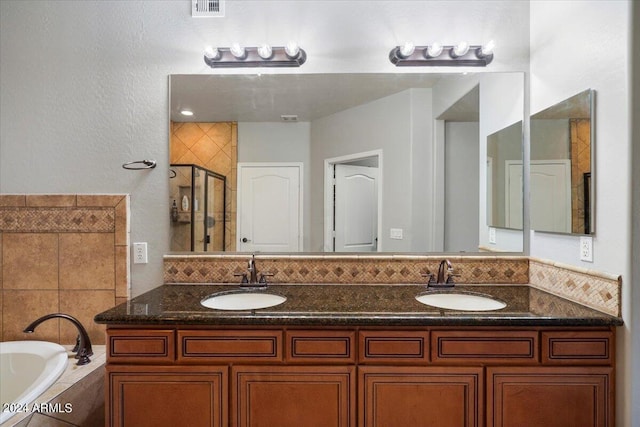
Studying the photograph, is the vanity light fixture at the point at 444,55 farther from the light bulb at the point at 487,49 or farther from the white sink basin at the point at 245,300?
the white sink basin at the point at 245,300

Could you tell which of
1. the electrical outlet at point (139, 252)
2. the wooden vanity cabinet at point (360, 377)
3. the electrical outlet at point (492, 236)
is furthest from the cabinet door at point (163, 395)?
the electrical outlet at point (492, 236)

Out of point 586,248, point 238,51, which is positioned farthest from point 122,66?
point 586,248

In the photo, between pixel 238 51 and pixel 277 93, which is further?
pixel 277 93

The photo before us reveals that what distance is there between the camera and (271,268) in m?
1.92

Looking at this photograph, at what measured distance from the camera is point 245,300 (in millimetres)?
→ 1728

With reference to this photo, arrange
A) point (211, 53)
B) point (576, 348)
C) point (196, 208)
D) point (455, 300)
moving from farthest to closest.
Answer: point (196, 208) → point (211, 53) → point (455, 300) → point (576, 348)

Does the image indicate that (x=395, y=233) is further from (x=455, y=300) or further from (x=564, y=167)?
(x=564, y=167)

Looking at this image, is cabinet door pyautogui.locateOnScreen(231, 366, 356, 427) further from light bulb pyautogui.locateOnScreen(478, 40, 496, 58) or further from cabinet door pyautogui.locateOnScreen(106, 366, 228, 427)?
light bulb pyautogui.locateOnScreen(478, 40, 496, 58)

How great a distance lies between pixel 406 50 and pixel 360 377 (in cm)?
167

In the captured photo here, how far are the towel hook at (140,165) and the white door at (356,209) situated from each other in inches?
43.0

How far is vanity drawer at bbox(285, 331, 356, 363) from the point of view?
4.36 ft

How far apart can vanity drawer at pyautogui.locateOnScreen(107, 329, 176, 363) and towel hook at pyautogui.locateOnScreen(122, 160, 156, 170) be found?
37.7 inches

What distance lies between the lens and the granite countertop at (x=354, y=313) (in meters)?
1.30

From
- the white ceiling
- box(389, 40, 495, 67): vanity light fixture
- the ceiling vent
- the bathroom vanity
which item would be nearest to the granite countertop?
the bathroom vanity
